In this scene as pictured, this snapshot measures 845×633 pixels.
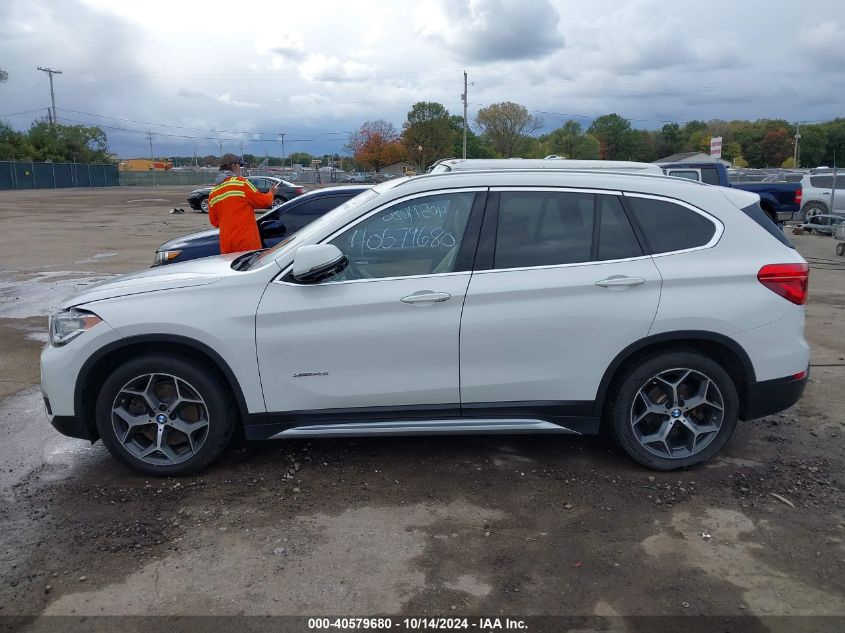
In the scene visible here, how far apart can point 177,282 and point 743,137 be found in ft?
298

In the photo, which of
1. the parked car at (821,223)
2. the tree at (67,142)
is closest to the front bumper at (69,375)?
the parked car at (821,223)

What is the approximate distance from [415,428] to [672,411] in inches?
61.6

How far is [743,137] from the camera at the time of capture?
8350cm

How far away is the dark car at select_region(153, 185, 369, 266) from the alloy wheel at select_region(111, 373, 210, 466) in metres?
4.38

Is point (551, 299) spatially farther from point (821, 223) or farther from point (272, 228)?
point (821, 223)

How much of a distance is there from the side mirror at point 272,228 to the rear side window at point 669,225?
17.2 ft

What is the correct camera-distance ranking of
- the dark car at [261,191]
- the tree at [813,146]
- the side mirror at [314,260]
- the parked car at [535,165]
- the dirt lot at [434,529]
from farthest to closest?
the tree at [813,146], the dark car at [261,191], the parked car at [535,165], the side mirror at [314,260], the dirt lot at [434,529]

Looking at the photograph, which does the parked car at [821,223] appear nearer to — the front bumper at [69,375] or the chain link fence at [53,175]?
the front bumper at [69,375]

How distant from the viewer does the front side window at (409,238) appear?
421cm

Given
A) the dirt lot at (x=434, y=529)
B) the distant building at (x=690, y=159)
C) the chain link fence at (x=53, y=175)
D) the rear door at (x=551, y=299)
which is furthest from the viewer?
the chain link fence at (x=53, y=175)

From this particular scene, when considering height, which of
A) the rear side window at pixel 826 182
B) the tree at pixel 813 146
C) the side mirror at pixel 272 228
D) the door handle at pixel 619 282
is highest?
the tree at pixel 813 146

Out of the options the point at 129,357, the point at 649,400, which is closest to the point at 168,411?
the point at 129,357

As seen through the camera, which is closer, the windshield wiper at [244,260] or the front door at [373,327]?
the front door at [373,327]

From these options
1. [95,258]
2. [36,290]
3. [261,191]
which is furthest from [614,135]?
[36,290]
